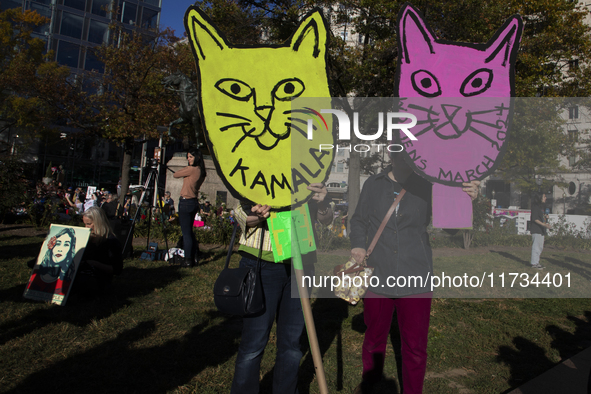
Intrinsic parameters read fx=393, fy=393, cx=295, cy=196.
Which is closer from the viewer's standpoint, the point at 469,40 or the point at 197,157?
the point at 197,157

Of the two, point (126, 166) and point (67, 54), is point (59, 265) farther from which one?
point (67, 54)

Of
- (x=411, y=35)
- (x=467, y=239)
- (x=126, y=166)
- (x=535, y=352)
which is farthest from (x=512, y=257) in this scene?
(x=126, y=166)

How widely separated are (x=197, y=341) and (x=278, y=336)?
165 cm

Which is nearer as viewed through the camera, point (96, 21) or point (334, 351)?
point (334, 351)

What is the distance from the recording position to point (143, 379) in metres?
2.93

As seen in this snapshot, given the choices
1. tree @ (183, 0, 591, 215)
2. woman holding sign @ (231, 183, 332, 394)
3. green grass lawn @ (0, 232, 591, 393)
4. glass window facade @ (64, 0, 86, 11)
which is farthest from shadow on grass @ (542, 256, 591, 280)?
glass window facade @ (64, 0, 86, 11)

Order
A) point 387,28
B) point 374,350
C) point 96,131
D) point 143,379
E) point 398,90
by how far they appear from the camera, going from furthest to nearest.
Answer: point 96,131
point 387,28
point 143,379
point 374,350
point 398,90

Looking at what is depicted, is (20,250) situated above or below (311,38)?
below

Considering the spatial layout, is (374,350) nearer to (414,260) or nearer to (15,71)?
(414,260)

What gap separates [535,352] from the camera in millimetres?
3910

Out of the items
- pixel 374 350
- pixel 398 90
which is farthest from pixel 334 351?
pixel 398 90

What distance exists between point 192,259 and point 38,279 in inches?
98.7

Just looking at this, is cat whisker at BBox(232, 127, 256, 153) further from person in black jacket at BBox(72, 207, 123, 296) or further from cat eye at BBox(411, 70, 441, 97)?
person in black jacket at BBox(72, 207, 123, 296)

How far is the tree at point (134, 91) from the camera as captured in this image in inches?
642
